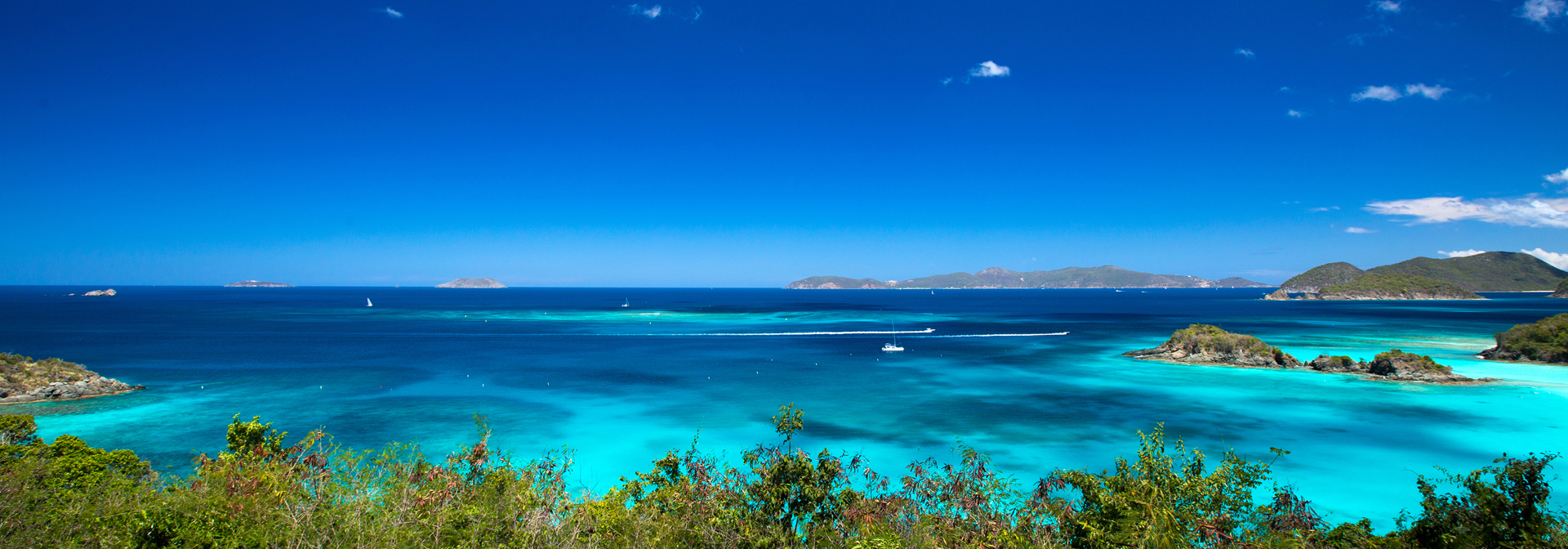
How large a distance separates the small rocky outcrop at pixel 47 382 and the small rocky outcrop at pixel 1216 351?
78.8 metres

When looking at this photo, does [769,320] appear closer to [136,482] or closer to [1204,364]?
[1204,364]

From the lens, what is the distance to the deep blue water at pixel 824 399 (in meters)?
30.3

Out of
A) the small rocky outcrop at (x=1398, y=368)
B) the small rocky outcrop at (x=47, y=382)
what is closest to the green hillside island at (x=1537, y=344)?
the small rocky outcrop at (x=1398, y=368)

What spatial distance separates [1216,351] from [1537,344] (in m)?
25.6

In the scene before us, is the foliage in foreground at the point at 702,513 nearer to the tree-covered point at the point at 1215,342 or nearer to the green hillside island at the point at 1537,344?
the tree-covered point at the point at 1215,342

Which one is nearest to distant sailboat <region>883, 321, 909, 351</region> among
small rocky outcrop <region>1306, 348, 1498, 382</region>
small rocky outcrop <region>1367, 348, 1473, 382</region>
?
small rocky outcrop <region>1306, 348, 1498, 382</region>

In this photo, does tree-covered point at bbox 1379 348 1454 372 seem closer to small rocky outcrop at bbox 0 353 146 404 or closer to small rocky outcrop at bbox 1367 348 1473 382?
small rocky outcrop at bbox 1367 348 1473 382

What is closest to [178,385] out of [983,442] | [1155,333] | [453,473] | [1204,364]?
[453,473]

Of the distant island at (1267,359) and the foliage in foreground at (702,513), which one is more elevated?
the foliage in foreground at (702,513)

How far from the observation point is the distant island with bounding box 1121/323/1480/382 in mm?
48000

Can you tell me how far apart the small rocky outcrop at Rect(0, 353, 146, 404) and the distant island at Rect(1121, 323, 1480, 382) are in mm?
78913

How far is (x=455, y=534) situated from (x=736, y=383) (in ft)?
125

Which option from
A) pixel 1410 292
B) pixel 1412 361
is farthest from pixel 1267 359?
pixel 1410 292

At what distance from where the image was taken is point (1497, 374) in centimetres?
4906
